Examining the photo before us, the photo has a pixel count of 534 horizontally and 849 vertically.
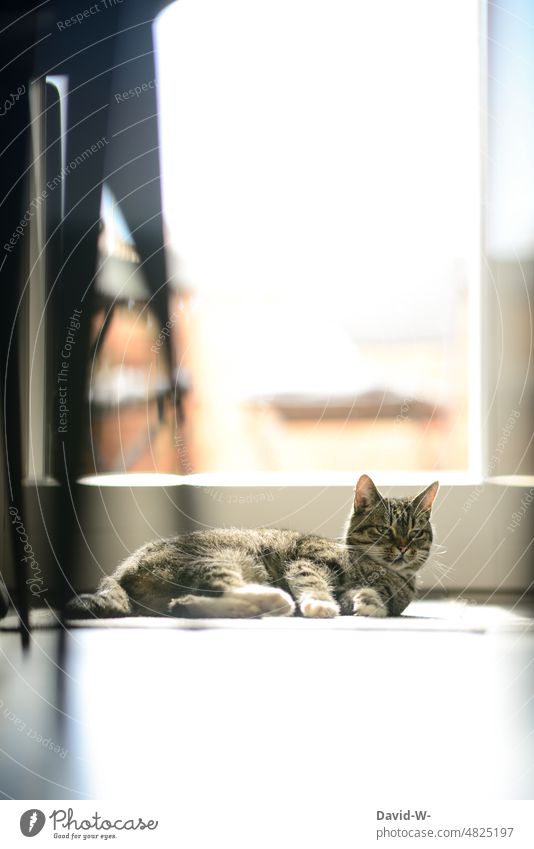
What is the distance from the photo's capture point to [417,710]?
0.78m

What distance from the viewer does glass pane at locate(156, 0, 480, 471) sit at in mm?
803

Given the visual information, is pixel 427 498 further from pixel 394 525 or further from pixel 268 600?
pixel 268 600

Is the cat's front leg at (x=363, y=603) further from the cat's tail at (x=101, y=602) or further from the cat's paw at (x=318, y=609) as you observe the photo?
the cat's tail at (x=101, y=602)

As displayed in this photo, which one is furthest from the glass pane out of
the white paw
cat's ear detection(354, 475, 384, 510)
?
the white paw

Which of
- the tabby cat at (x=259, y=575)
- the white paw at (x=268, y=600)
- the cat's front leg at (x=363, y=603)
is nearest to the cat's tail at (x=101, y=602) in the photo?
the tabby cat at (x=259, y=575)

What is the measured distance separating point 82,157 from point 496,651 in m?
0.66

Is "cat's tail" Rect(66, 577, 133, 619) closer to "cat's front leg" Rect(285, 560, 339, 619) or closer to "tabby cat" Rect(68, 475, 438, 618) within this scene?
"tabby cat" Rect(68, 475, 438, 618)

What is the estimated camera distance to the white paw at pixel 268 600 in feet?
2.66

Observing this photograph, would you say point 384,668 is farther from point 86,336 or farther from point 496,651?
point 86,336

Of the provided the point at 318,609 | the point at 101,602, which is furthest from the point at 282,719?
the point at 101,602

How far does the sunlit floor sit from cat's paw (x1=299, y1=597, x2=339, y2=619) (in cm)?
1

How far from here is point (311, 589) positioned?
0.84 meters

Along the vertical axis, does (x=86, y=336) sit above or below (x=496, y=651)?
above

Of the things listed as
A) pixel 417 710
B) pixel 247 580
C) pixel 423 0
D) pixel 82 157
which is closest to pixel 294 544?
pixel 247 580
